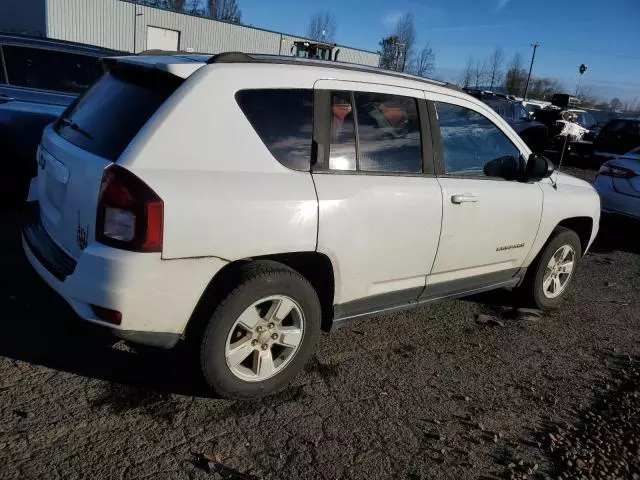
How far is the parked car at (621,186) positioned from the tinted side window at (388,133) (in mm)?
5206

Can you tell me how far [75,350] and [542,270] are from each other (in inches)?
146

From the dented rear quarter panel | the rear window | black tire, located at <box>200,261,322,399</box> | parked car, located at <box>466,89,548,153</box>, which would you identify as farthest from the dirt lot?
parked car, located at <box>466,89,548,153</box>

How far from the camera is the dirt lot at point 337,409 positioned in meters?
2.56

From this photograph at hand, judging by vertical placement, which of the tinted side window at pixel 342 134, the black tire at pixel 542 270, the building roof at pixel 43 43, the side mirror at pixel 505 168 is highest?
the building roof at pixel 43 43

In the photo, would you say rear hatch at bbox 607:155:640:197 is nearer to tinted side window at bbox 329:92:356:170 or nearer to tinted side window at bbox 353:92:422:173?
tinted side window at bbox 353:92:422:173

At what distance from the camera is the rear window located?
270 centimetres

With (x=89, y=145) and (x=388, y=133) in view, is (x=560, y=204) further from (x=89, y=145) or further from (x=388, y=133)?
(x=89, y=145)

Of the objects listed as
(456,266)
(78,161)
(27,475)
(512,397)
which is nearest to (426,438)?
(512,397)

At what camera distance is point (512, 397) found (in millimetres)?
3418

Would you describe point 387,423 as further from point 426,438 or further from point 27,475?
point 27,475

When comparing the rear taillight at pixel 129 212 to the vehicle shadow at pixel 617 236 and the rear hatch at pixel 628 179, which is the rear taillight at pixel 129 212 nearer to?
the vehicle shadow at pixel 617 236

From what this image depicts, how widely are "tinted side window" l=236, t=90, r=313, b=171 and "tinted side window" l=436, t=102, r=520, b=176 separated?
3.71ft

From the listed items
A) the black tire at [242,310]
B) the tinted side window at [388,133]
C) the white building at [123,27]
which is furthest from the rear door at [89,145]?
the white building at [123,27]

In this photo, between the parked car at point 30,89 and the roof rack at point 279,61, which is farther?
the parked car at point 30,89
